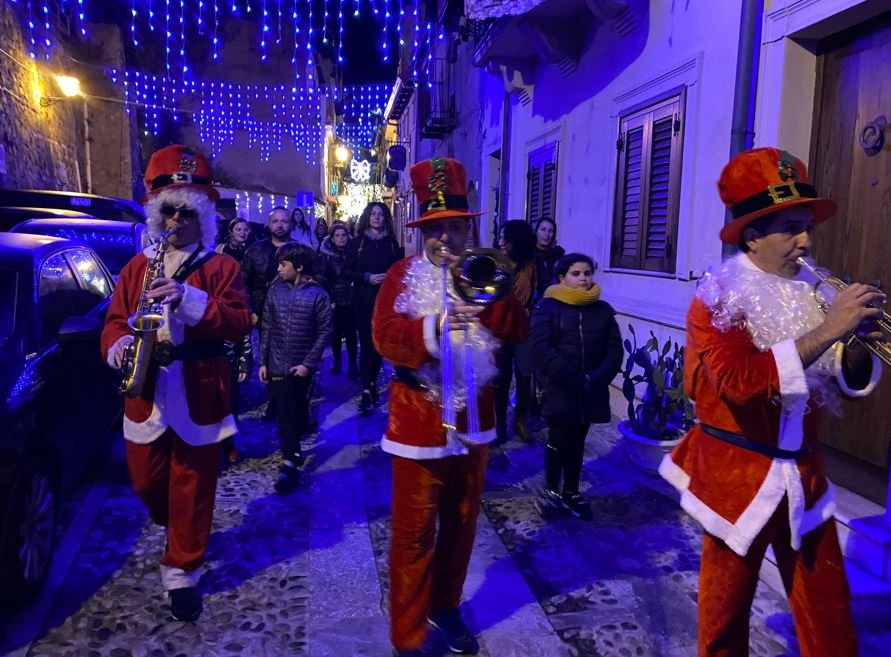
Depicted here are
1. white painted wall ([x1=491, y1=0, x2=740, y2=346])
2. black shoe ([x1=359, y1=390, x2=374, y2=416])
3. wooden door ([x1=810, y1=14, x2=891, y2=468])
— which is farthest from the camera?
black shoe ([x1=359, y1=390, x2=374, y2=416])

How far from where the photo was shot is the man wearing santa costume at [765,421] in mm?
1862

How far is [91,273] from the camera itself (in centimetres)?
477

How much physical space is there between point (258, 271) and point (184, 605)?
3683mm

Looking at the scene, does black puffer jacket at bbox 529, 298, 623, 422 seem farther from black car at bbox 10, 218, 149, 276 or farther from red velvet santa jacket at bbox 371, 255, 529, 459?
black car at bbox 10, 218, 149, 276

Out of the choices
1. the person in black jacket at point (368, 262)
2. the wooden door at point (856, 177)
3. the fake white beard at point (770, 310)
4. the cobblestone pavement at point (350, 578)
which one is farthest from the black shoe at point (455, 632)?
the person in black jacket at point (368, 262)

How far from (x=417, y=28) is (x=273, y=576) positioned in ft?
61.4

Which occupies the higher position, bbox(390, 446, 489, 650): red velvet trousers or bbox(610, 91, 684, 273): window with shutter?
bbox(610, 91, 684, 273): window with shutter

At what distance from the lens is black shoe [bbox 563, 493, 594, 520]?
4.01 m

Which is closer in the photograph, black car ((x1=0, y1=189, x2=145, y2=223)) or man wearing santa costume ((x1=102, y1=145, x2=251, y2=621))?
man wearing santa costume ((x1=102, y1=145, x2=251, y2=621))

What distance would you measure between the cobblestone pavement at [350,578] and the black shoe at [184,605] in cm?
4

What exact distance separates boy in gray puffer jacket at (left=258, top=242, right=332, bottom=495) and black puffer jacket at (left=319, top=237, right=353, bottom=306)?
6.07 feet

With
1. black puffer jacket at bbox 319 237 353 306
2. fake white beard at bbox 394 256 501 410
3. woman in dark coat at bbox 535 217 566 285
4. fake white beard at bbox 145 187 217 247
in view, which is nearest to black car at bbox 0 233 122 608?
fake white beard at bbox 145 187 217 247

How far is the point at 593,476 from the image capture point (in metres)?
4.76

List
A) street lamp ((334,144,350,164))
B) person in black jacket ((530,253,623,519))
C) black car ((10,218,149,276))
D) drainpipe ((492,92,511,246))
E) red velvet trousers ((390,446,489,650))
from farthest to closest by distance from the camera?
street lamp ((334,144,350,164))
drainpipe ((492,92,511,246))
black car ((10,218,149,276))
person in black jacket ((530,253,623,519))
red velvet trousers ((390,446,489,650))
